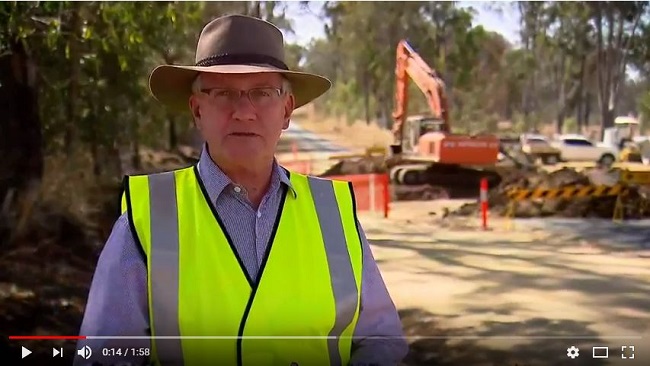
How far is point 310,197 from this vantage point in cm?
130

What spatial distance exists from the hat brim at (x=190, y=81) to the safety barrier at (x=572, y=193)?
2.64 feet

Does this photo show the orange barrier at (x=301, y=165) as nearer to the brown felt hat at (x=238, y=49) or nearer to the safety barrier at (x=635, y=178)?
the brown felt hat at (x=238, y=49)

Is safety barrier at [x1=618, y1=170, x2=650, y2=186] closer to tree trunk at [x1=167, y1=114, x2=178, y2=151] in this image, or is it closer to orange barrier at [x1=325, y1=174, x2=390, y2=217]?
orange barrier at [x1=325, y1=174, x2=390, y2=217]

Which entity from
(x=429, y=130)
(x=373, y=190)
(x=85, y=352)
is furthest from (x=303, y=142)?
(x=85, y=352)

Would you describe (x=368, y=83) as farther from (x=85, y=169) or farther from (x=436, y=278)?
(x=85, y=169)

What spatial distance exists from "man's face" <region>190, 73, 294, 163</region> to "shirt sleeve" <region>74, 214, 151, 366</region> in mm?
215

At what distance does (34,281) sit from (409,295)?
1.05m

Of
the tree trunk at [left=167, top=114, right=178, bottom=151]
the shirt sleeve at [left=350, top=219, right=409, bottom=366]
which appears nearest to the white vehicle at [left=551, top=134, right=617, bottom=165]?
the shirt sleeve at [left=350, top=219, right=409, bottom=366]

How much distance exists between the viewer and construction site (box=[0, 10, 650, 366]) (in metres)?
1.85

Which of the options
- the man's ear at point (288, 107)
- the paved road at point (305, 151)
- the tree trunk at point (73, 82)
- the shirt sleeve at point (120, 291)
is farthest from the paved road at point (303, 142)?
the shirt sleeve at point (120, 291)

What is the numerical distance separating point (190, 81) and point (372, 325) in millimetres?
585

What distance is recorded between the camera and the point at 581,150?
1.93 m

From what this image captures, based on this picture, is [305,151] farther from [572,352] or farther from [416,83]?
[572,352]

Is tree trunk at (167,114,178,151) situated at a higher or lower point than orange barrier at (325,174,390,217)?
higher
